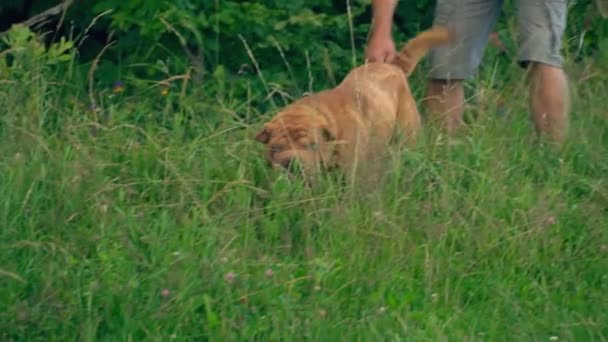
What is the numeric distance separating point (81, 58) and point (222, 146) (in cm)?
212

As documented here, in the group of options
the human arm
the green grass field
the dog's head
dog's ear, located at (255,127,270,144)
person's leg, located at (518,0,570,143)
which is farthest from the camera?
person's leg, located at (518,0,570,143)

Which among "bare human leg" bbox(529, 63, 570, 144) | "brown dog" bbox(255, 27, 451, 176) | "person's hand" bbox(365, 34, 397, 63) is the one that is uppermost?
"person's hand" bbox(365, 34, 397, 63)

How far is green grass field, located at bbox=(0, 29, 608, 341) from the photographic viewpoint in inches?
175

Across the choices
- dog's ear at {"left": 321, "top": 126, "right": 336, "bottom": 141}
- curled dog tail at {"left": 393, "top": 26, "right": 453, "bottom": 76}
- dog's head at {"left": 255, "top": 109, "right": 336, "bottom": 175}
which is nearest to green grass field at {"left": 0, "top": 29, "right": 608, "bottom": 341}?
dog's head at {"left": 255, "top": 109, "right": 336, "bottom": 175}

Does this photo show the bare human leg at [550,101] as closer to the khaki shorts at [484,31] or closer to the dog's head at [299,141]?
the khaki shorts at [484,31]

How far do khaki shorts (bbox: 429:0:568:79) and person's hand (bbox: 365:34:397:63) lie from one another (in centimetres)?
33

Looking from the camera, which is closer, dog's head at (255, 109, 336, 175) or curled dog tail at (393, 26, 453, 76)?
dog's head at (255, 109, 336, 175)

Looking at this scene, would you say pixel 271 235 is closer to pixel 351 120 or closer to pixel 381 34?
pixel 351 120

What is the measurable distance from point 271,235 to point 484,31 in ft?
6.10

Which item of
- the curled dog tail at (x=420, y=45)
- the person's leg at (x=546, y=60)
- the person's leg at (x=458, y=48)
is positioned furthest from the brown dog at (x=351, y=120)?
the person's leg at (x=546, y=60)

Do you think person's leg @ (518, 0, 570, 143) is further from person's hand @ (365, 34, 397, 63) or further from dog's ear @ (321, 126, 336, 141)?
dog's ear @ (321, 126, 336, 141)

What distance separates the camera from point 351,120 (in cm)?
565

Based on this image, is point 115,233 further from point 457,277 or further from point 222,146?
point 457,277

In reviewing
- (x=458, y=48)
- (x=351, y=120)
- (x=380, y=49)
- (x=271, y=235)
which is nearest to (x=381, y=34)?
(x=380, y=49)
